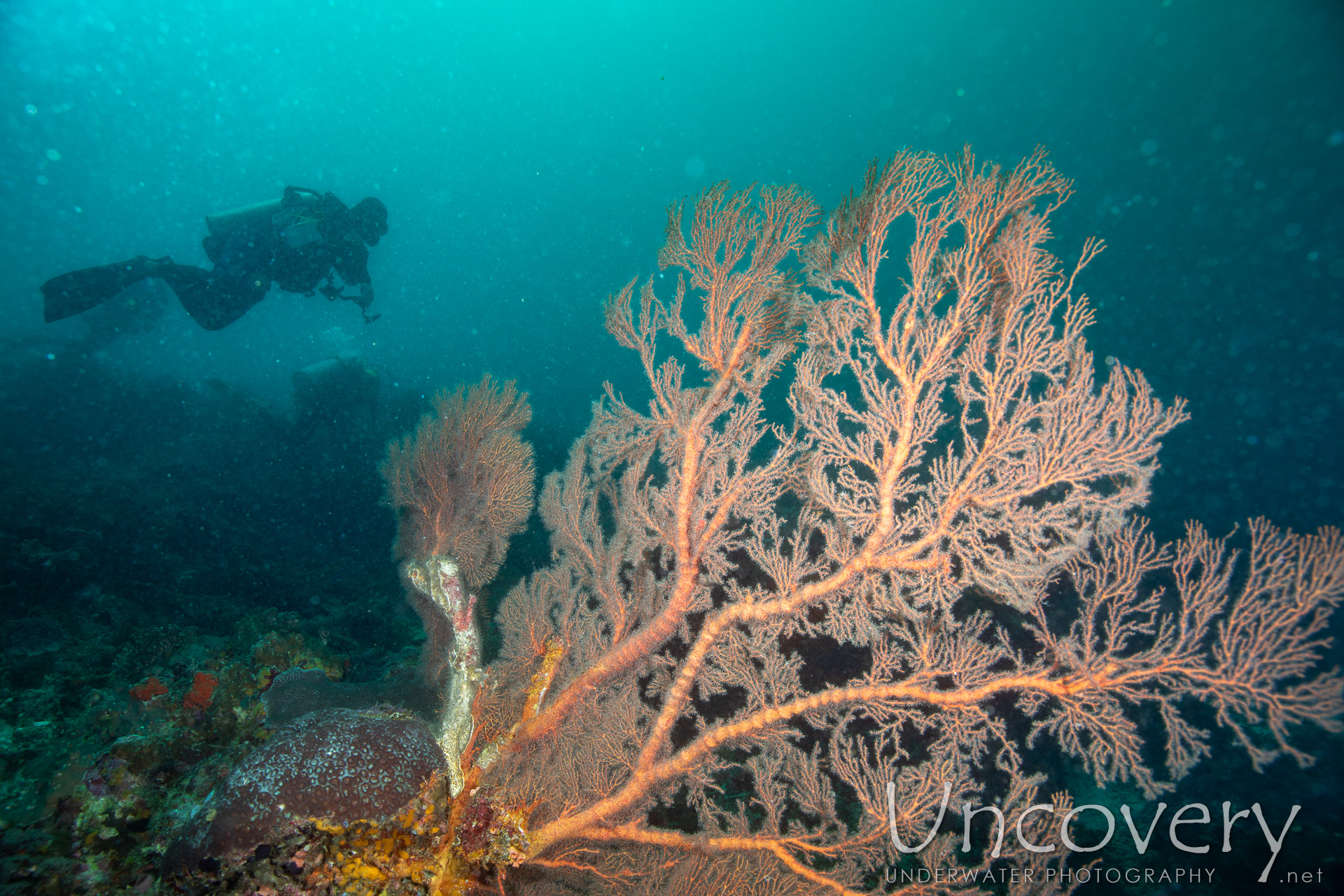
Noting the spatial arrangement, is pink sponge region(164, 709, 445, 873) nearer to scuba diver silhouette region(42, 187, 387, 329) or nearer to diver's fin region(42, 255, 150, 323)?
scuba diver silhouette region(42, 187, 387, 329)

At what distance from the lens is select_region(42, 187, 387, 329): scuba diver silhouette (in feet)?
36.5

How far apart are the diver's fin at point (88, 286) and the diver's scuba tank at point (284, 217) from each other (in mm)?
1970

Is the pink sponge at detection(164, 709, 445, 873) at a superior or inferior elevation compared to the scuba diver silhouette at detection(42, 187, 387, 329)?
inferior

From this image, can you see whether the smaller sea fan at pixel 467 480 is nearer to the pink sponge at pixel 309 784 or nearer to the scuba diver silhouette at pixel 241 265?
the pink sponge at pixel 309 784

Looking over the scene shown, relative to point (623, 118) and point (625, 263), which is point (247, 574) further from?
point (623, 118)

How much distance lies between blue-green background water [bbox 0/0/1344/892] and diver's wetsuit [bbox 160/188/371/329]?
4.29m

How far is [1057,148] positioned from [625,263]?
73332 mm

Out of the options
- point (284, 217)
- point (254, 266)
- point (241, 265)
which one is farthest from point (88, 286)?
point (284, 217)

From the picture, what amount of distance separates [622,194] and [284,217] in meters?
109

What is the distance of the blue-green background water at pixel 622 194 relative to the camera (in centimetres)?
1638

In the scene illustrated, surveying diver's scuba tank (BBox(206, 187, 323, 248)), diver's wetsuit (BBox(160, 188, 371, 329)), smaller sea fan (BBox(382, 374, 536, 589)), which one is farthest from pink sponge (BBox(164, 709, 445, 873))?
diver's wetsuit (BBox(160, 188, 371, 329))

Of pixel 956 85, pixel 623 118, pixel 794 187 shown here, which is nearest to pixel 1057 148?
pixel 956 85

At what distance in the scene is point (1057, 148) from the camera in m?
50.2

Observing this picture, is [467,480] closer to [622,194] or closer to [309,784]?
[309,784]
